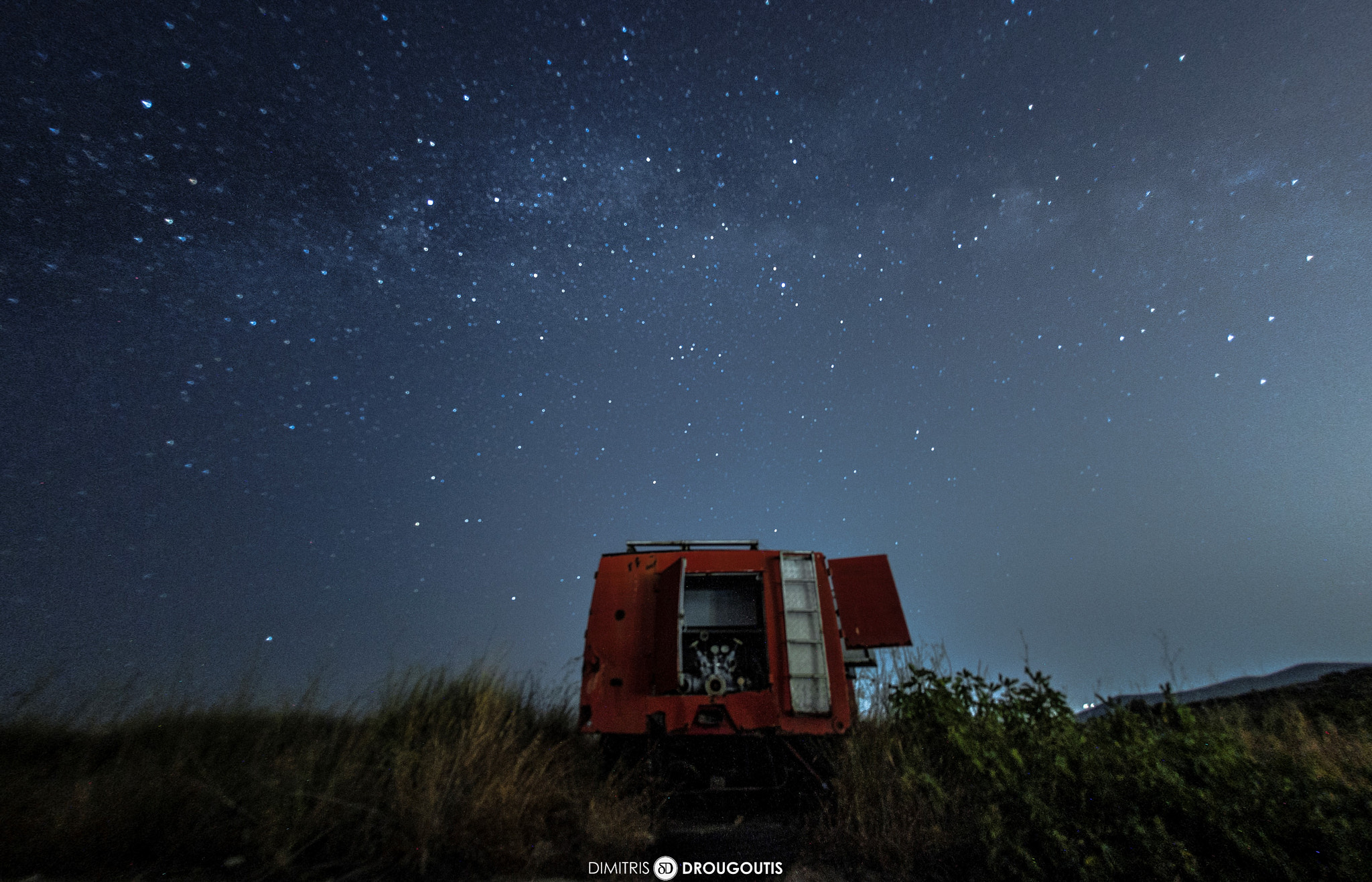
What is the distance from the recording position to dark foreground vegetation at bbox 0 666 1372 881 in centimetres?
414

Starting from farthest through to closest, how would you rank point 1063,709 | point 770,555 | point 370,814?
point 770,555 → point 1063,709 → point 370,814

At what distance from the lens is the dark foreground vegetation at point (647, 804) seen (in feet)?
13.6

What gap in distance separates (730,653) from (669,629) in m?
1.59

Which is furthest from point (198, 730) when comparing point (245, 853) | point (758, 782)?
point (758, 782)

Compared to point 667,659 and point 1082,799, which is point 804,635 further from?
point 1082,799

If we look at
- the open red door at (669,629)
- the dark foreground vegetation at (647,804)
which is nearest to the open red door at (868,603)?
the dark foreground vegetation at (647,804)

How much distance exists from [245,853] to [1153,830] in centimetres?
733

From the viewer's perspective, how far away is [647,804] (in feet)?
21.0

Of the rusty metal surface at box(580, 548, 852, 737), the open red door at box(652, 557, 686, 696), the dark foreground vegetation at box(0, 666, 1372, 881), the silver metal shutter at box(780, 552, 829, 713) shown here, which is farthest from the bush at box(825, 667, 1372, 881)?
the open red door at box(652, 557, 686, 696)

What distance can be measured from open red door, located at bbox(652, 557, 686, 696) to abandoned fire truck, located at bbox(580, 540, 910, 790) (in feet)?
0.07

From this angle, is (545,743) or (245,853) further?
(545,743)

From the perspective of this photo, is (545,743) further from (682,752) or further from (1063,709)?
(1063,709)

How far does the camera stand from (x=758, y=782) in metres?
7.30

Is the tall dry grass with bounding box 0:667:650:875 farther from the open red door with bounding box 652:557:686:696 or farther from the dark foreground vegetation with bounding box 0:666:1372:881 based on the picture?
the open red door with bounding box 652:557:686:696
